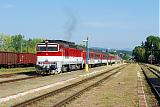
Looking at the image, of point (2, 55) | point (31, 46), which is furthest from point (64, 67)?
point (31, 46)

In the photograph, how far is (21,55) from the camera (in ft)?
213

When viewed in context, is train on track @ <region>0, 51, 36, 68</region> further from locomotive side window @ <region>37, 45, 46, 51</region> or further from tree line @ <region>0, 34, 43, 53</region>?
tree line @ <region>0, 34, 43, 53</region>

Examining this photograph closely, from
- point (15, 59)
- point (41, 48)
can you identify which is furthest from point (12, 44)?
point (41, 48)

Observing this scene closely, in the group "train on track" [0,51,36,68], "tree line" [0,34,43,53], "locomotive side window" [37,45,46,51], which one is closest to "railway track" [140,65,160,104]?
"locomotive side window" [37,45,46,51]

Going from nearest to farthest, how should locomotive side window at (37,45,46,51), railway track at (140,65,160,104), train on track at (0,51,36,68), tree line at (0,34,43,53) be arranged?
1. railway track at (140,65,160,104)
2. locomotive side window at (37,45,46,51)
3. train on track at (0,51,36,68)
4. tree line at (0,34,43,53)

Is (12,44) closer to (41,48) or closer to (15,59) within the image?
(15,59)

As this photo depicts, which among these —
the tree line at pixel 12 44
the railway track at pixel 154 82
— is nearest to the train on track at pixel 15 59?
the railway track at pixel 154 82

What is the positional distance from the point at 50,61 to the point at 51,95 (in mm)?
18512

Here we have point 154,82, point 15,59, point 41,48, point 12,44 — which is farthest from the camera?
point 12,44

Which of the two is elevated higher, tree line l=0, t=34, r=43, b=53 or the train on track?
tree line l=0, t=34, r=43, b=53

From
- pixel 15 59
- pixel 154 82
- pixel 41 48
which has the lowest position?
pixel 154 82

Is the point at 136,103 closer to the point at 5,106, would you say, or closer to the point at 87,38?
the point at 5,106

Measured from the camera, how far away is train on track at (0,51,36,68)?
56.7 meters

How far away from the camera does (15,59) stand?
2438 inches
